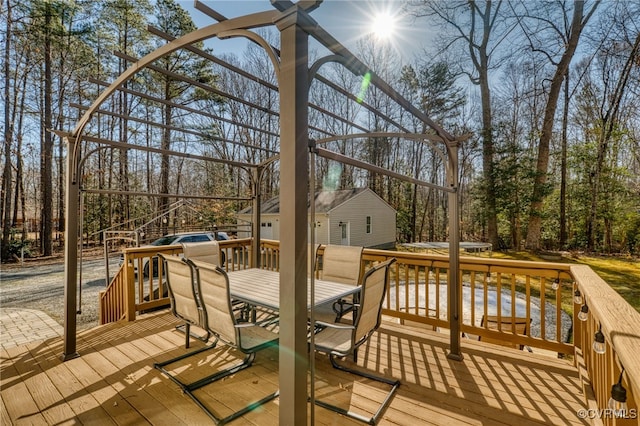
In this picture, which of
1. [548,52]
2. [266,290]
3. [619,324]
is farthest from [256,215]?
[548,52]

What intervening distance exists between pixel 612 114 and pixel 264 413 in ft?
53.0

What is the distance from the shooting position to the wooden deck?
2.10 m

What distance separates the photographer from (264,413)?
213cm

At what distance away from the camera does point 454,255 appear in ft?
9.69

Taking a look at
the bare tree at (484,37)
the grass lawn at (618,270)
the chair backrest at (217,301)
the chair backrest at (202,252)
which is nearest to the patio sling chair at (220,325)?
the chair backrest at (217,301)

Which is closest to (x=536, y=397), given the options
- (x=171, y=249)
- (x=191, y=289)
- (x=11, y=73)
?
(x=191, y=289)

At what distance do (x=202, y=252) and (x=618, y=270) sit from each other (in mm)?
11543

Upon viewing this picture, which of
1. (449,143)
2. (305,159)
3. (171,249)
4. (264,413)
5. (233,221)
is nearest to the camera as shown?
(305,159)

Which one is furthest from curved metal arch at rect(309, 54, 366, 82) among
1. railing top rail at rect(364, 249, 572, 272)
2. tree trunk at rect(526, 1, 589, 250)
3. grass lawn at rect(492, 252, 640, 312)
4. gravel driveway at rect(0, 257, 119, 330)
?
tree trunk at rect(526, 1, 589, 250)

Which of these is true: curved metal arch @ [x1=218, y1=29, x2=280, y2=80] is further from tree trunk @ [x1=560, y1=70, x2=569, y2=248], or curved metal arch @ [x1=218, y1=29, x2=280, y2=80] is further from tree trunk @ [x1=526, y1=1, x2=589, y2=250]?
tree trunk @ [x1=560, y1=70, x2=569, y2=248]

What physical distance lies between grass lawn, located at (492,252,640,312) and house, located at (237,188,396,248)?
7.06 meters

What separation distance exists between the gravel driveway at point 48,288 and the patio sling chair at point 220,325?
11.1ft

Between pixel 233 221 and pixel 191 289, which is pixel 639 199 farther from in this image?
pixel 233 221

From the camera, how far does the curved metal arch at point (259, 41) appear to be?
1.38 m
